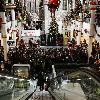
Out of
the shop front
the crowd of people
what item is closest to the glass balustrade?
the crowd of people

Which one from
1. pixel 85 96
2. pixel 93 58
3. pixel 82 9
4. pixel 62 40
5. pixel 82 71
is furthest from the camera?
pixel 62 40

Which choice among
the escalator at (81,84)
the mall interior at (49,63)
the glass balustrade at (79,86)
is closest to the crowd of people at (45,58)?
the mall interior at (49,63)

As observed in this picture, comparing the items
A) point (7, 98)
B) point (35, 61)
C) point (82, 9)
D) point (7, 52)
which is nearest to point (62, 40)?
point (82, 9)

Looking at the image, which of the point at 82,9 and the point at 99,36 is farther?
the point at 82,9

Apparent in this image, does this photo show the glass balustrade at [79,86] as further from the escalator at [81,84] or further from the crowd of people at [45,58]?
the crowd of people at [45,58]

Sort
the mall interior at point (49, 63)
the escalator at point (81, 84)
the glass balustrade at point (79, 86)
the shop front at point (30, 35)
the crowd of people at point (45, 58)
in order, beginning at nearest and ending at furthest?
the escalator at point (81, 84), the glass balustrade at point (79, 86), the mall interior at point (49, 63), the crowd of people at point (45, 58), the shop front at point (30, 35)

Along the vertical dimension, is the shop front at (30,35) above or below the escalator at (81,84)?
above

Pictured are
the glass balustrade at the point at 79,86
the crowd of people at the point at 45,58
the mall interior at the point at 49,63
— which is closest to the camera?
the glass balustrade at the point at 79,86

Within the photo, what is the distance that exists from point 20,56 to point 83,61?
509 cm

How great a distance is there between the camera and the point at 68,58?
2591 cm

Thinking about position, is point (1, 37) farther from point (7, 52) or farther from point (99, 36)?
point (99, 36)

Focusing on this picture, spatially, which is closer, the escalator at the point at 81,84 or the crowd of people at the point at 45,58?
the escalator at the point at 81,84

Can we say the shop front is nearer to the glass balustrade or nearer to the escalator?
the escalator

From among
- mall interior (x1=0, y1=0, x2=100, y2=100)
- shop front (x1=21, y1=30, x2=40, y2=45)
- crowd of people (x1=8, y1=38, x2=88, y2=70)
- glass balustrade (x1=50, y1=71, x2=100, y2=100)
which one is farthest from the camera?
shop front (x1=21, y1=30, x2=40, y2=45)
